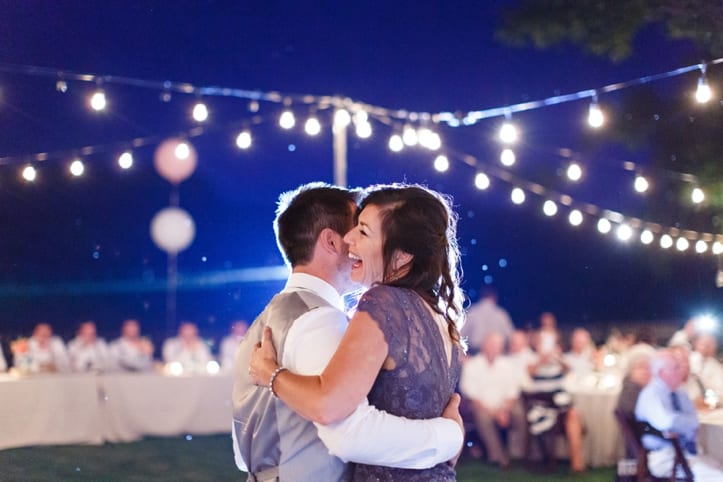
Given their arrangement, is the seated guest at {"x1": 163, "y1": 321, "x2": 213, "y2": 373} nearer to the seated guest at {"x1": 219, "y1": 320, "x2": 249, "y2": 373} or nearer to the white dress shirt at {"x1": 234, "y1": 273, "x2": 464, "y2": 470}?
the seated guest at {"x1": 219, "y1": 320, "x2": 249, "y2": 373}

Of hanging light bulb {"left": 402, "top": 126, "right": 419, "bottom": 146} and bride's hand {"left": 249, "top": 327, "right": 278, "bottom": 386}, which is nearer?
bride's hand {"left": 249, "top": 327, "right": 278, "bottom": 386}

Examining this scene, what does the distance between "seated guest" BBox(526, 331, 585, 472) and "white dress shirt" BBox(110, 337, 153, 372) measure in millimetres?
3213

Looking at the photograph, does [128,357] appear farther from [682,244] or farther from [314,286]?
[314,286]

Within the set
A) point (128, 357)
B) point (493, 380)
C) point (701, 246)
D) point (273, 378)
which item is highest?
point (701, 246)

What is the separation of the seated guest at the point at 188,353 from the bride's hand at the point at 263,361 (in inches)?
236

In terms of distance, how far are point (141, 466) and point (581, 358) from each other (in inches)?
133

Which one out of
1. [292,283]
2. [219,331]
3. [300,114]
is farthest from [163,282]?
[292,283]

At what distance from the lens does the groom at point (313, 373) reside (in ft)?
5.23

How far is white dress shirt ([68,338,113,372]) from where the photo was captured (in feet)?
23.9

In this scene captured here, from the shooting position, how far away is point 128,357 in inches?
291

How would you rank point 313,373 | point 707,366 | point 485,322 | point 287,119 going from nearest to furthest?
1. point 313,373
2. point 707,366
3. point 287,119
4. point 485,322

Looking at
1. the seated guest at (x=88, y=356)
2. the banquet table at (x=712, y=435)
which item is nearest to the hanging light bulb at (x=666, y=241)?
the banquet table at (x=712, y=435)

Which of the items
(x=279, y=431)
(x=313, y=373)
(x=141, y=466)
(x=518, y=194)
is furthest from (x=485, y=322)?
(x=313, y=373)

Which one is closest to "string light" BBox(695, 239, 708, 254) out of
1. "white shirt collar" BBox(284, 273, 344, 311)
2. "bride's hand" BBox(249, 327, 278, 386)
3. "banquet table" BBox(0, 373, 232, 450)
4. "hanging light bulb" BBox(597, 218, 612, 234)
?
"hanging light bulb" BBox(597, 218, 612, 234)
